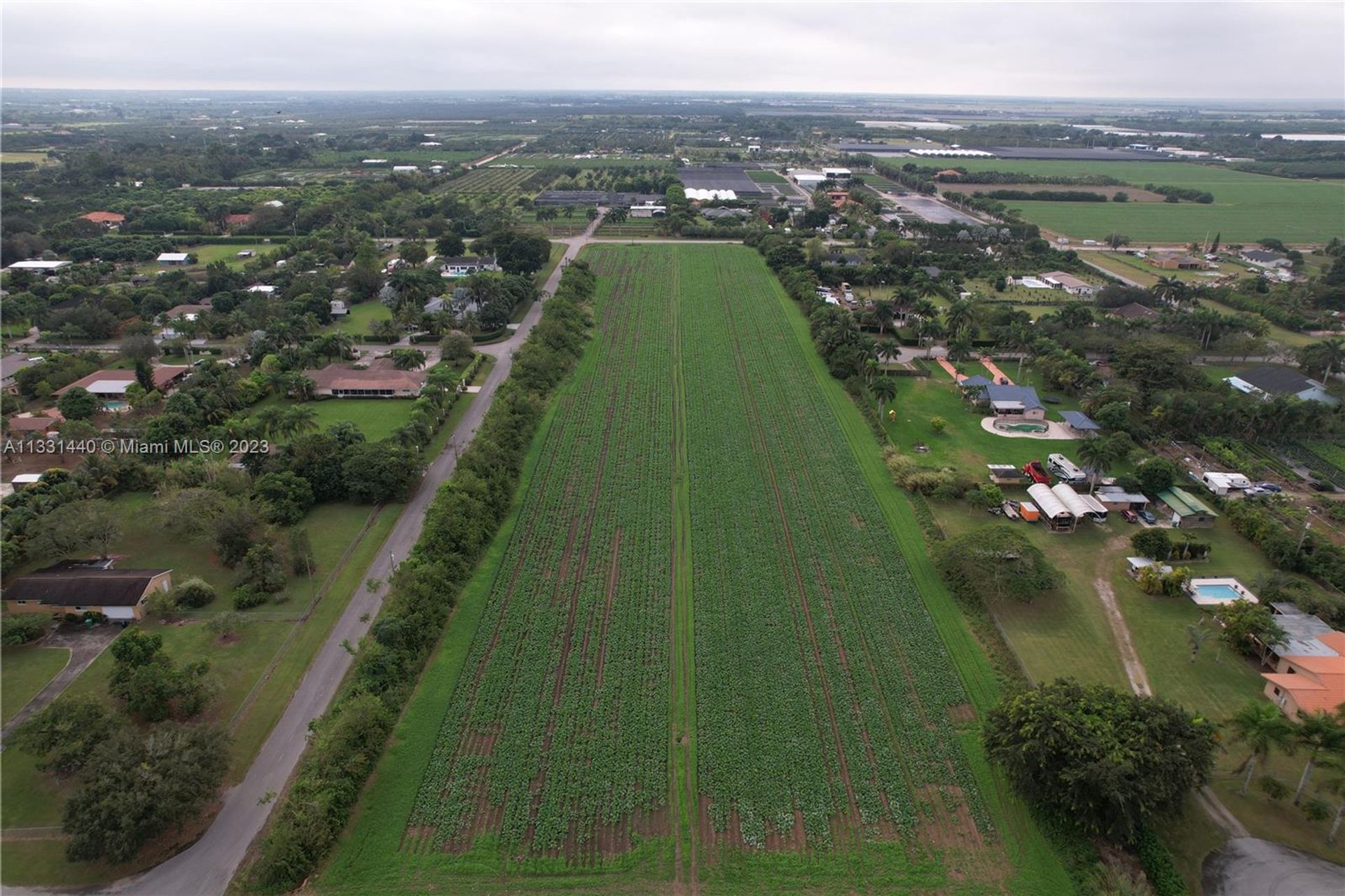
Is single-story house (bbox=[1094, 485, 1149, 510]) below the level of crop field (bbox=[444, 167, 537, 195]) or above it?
below

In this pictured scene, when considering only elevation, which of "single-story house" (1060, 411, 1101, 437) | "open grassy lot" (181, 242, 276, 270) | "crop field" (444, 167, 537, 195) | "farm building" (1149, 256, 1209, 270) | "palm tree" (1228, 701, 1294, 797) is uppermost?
"crop field" (444, 167, 537, 195)

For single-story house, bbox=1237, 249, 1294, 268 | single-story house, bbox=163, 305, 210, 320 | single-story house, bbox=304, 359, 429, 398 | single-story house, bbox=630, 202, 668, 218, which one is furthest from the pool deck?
single-story house, bbox=630, 202, 668, 218

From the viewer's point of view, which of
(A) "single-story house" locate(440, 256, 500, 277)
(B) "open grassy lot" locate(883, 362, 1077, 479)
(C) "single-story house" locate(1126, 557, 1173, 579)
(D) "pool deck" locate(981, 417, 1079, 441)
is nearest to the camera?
(C) "single-story house" locate(1126, 557, 1173, 579)

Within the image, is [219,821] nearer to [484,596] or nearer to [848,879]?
[484,596]

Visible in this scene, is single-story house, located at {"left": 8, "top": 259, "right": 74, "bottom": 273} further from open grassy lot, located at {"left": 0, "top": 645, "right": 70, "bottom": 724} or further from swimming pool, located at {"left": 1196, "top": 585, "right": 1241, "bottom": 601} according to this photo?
swimming pool, located at {"left": 1196, "top": 585, "right": 1241, "bottom": 601}

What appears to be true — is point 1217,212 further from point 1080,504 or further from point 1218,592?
point 1218,592

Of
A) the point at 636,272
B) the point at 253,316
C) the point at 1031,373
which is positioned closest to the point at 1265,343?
the point at 1031,373

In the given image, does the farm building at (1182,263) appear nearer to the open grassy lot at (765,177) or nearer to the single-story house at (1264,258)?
the single-story house at (1264,258)

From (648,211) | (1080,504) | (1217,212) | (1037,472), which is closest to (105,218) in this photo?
(648,211)
